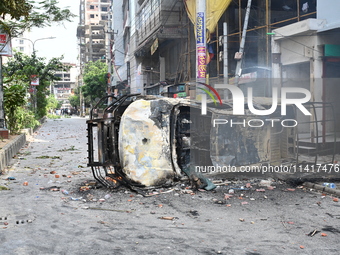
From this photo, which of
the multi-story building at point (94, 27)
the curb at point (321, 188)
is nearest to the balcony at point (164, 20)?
the curb at point (321, 188)

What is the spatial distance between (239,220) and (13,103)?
13.3 m

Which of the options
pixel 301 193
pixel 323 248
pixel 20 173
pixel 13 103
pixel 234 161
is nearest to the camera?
pixel 323 248

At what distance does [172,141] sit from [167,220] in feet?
6.72

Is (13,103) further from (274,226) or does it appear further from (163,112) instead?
(274,226)

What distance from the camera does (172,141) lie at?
7.26 meters

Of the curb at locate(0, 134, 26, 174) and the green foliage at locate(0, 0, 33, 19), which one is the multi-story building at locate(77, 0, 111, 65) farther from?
the curb at locate(0, 134, 26, 174)

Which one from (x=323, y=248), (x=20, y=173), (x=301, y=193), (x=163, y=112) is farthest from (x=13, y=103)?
(x=323, y=248)

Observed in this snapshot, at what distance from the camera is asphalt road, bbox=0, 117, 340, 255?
4414mm

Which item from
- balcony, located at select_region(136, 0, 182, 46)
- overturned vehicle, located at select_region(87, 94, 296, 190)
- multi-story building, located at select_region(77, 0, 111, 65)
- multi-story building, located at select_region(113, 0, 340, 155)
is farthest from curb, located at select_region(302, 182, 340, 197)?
multi-story building, located at select_region(77, 0, 111, 65)

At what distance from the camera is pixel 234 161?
297 inches

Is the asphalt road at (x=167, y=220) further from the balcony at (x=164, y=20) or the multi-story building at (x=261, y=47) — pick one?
the balcony at (x=164, y=20)

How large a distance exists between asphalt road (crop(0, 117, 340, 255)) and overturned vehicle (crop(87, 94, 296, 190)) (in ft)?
1.14

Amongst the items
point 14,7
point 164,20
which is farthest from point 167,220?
point 164,20

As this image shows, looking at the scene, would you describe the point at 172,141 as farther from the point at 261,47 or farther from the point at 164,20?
the point at 164,20
